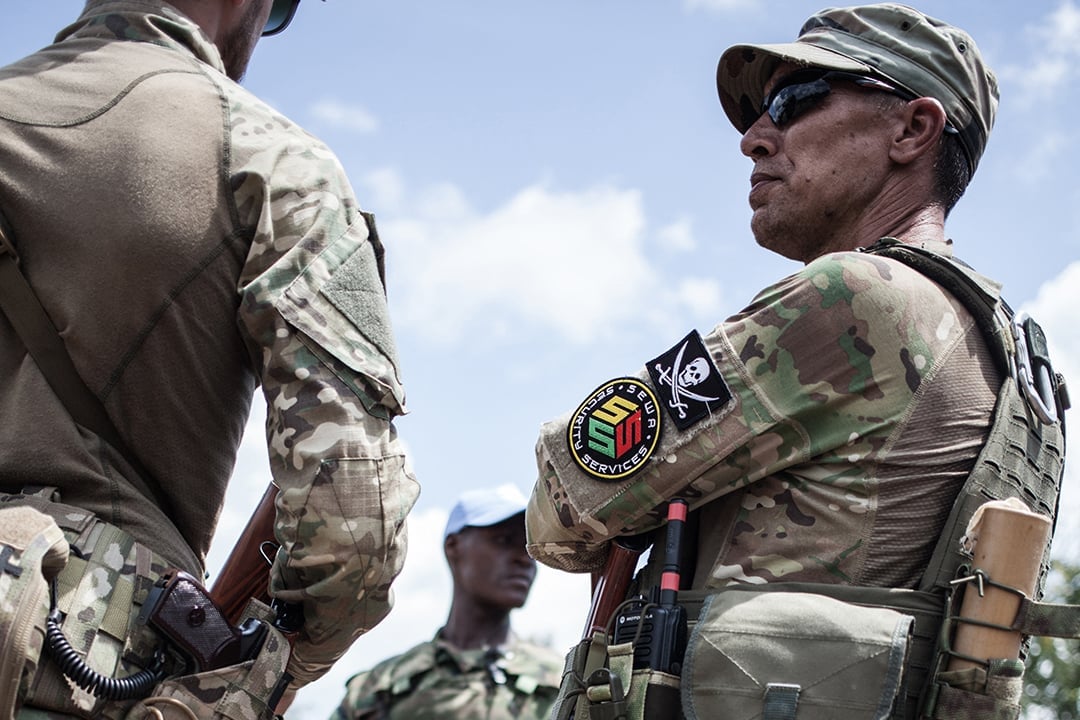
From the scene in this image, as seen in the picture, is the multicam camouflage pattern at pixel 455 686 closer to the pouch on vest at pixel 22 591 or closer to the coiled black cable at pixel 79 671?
the coiled black cable at pixel 79 671

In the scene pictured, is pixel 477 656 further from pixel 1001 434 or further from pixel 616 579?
pixel 1001 434

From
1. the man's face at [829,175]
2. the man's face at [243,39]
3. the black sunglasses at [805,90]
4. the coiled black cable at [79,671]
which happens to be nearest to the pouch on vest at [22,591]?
the coiled black cable at [79,671]

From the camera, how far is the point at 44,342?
9.26 ft

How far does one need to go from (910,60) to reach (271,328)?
7.10ft

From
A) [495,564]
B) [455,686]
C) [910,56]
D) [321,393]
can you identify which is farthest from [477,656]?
[321,393]

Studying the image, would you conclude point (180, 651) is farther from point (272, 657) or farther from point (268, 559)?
point (268, 559)

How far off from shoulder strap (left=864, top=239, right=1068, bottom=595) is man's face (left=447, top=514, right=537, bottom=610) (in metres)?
5.32

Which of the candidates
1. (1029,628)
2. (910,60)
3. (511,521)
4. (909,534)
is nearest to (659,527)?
(909,534)

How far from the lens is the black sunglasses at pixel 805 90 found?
153 inches

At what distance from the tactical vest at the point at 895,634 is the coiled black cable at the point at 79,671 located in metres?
1.08

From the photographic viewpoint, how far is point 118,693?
256 centimetres

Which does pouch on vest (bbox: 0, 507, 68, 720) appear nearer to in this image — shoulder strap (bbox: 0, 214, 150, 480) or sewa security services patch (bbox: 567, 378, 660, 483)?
shoulder strap (bbox: 0, 214, 150, 480)

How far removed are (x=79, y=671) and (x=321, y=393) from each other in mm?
747

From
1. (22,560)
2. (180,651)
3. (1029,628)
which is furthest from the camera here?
(1029,628)
